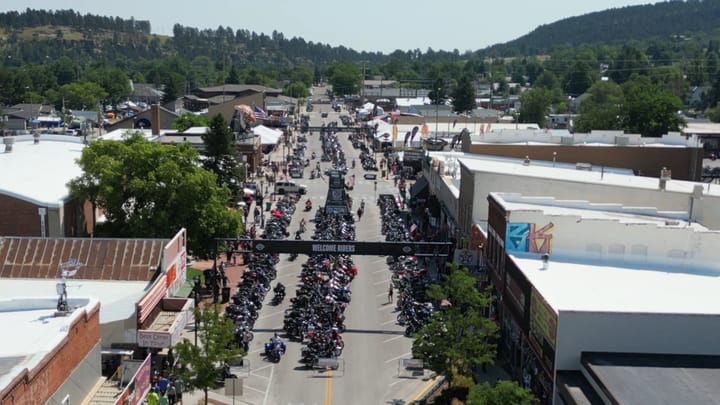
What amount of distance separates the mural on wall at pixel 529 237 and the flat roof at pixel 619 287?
1.48ft

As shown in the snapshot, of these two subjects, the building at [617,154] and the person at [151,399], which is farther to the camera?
the building at [617,154]

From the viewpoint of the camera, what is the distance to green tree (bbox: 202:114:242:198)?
212 ft

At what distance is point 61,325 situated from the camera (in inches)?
1013

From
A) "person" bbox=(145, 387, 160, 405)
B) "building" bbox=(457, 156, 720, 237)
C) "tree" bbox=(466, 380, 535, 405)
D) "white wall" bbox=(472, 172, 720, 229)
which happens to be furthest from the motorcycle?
"white wall" bbox=(472, 172, 720, 229)

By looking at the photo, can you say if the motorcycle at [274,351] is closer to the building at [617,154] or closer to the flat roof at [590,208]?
the flat roof at [590,208]

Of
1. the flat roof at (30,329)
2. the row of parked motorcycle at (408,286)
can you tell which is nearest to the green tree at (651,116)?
the row of parked motorcycle at (408,286)

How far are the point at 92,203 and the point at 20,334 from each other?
2197cm

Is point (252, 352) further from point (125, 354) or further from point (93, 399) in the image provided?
point (93, 399)

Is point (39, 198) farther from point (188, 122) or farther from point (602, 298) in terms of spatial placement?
point (188, 122)

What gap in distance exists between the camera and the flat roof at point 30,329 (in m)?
22.1

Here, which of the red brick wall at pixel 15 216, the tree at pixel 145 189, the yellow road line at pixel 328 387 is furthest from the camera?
the tree at pixel 145 189

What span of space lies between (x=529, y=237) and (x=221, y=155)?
32186 mm

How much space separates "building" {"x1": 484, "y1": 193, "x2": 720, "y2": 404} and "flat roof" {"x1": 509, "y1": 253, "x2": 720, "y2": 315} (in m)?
0.04

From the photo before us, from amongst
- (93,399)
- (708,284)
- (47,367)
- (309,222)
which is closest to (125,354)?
(93,399)
